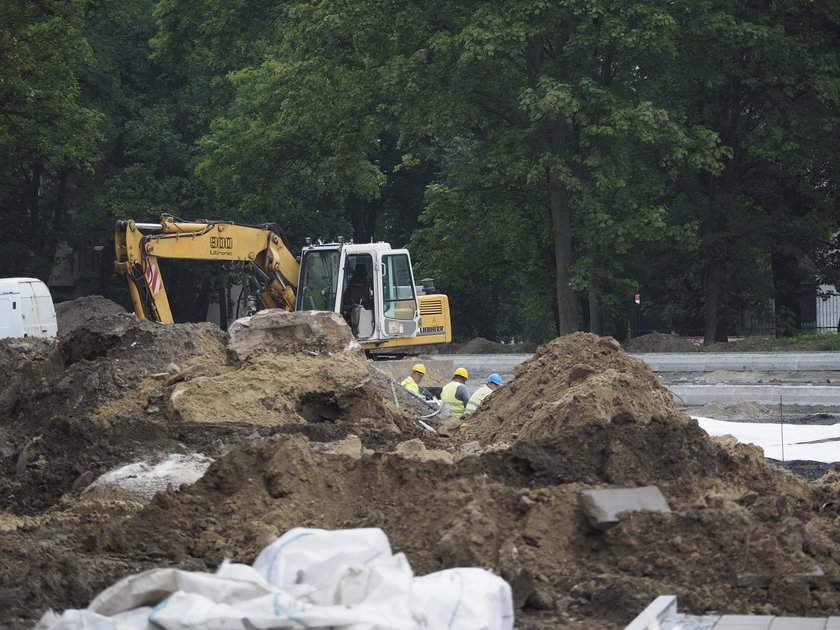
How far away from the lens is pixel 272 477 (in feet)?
29.2

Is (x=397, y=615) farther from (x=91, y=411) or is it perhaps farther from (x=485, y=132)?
(x=485, y=132)

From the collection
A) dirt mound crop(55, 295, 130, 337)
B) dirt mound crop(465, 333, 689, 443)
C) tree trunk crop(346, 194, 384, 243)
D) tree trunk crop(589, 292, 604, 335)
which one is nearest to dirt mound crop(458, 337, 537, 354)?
tree trunk crop(589, 292, 604, 335)

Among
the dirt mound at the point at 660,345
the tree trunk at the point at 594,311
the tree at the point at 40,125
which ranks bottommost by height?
the dirt mound at the point at 660,345

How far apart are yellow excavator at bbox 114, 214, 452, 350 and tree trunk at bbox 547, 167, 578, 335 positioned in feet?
31.8

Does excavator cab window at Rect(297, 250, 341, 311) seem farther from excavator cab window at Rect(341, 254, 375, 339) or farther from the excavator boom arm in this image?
the excavator boom arm

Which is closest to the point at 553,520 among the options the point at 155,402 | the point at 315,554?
the point at 315,554

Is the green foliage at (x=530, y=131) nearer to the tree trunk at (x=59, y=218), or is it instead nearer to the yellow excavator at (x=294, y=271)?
the tree trunk at (x=59, y=218)

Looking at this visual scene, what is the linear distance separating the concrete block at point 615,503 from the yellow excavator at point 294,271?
13774 mm

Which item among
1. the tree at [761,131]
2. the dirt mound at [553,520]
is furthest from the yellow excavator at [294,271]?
the tree at [761,131]

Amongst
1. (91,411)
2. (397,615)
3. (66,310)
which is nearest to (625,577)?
(397,615)

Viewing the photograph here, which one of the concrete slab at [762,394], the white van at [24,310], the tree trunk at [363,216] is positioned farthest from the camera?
the tree trunk at [363,216]

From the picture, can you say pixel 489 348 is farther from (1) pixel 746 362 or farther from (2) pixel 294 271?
(2) pixel 294 271

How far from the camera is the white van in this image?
26828mm

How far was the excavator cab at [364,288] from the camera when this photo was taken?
21.6 meters
